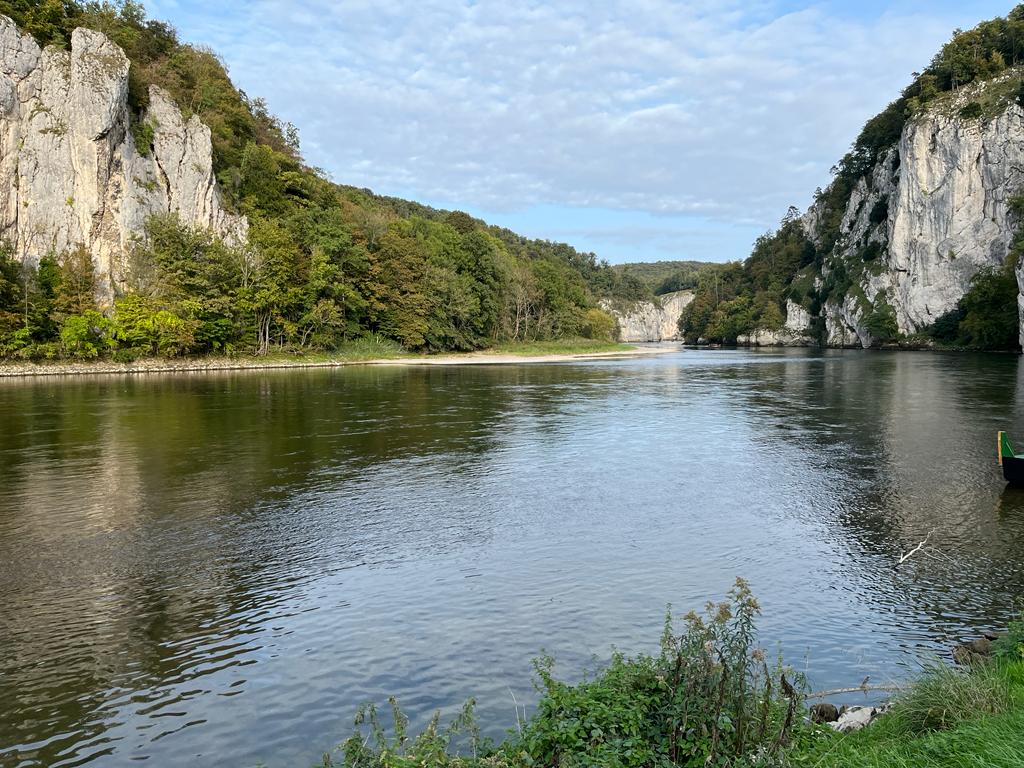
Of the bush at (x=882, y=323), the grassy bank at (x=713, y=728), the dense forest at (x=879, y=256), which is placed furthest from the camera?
the bush at (x=882, y=323)

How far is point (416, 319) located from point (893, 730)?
8778 centimetres

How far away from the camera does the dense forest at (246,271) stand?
63.0 metres

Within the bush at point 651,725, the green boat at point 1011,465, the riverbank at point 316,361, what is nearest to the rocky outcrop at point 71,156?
the riverbank at point 316,361

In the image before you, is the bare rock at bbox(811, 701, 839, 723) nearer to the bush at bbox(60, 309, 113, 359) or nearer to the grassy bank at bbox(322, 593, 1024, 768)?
the grassy bank at bbox(322, 593, 1024, 768)

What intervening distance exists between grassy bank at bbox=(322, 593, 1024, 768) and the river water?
1323 millimetres

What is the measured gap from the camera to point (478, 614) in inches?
391

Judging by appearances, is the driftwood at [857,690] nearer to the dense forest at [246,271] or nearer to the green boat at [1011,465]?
the green boat at [1011,465]

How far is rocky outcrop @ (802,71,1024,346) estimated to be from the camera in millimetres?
98500

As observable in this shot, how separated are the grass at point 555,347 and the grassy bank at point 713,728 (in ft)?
319

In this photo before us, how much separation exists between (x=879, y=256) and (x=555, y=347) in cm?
6223

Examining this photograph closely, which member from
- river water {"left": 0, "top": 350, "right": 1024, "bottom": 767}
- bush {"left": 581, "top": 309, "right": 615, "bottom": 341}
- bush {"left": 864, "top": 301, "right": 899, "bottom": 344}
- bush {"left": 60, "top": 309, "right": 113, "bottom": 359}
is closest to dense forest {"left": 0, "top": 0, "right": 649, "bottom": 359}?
bush {"left": 60, "top": 309, "right": 113, "bottom": 359}

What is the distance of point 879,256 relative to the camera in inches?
4936

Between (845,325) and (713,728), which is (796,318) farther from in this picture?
(713,728)

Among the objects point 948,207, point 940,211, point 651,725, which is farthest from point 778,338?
point 651,725
